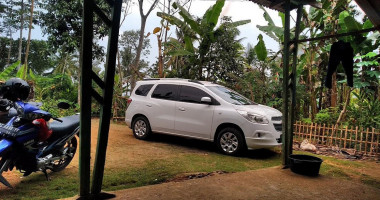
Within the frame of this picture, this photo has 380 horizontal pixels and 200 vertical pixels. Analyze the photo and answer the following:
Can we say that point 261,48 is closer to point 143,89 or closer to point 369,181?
point 143,89

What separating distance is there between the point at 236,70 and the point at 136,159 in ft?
24.3

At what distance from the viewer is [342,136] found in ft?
27.7

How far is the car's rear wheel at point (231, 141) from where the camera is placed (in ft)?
21.7

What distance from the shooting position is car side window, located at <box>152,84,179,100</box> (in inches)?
304

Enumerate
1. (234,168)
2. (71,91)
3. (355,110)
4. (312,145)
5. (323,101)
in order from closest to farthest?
(234,168)
(312,145)
(355,110)
(323,101)
(71,91)

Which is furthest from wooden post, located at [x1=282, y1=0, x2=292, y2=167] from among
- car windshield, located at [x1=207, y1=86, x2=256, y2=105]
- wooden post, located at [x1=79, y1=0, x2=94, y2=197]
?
wooden post, located at [x1=79, y1=0, x2=94, y2=197]

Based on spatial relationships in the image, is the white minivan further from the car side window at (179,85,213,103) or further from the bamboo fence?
the bamboo fence

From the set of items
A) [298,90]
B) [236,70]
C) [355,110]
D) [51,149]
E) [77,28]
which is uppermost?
[77,28]

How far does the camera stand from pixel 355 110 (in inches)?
356

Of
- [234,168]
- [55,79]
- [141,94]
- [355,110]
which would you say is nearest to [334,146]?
[355,110]

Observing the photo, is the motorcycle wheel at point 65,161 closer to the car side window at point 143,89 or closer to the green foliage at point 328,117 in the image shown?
the car side window at point 143,89

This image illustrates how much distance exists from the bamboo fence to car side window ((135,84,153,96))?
16.3ft

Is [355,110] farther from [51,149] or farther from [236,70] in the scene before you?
[51,149]

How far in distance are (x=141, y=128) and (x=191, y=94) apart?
1849 millimetres
